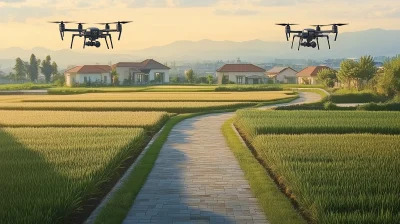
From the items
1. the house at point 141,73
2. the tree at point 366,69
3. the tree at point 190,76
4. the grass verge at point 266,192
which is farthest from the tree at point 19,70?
the grass verge at point 266,192

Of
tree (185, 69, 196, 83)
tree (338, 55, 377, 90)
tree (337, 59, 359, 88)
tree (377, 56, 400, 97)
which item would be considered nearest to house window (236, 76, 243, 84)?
tree (185, 69, 196, 83)

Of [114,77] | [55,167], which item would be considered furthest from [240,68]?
[55,167]

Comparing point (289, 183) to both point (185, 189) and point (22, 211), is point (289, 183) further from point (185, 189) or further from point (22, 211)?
point (22, 211)

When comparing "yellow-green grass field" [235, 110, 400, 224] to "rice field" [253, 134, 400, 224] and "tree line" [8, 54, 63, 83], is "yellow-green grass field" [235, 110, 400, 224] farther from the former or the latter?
"tree line" [8, 54, 63, 83]

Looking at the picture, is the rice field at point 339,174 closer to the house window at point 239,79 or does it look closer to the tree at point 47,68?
the house window at point 239,79

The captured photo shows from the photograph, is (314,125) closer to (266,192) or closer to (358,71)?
(266,192)

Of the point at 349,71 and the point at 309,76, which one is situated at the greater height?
the point at 349,71

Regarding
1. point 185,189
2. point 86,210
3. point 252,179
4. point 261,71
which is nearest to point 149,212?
point 86,210
